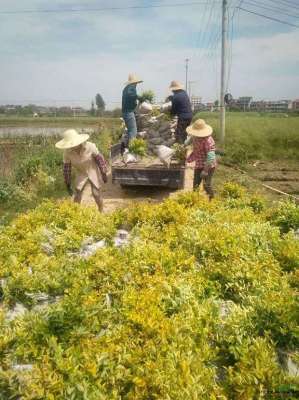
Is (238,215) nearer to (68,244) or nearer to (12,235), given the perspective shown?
(68,244)

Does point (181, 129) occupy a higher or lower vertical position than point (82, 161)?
higher

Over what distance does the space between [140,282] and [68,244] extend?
133cm

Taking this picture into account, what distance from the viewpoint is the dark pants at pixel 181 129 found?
929cm

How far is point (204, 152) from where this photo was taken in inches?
271

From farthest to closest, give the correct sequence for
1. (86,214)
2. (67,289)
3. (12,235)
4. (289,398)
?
Answer: (86,214)
(12,235)
(67,289)
(289,398)

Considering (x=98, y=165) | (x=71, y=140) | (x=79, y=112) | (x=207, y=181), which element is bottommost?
(x=207, y=181)

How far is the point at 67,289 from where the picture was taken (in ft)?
10.0

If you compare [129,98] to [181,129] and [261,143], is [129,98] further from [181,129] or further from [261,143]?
[261,143]

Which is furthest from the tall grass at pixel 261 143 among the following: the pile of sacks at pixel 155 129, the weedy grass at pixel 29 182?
the weedy grass at pixel 29 182

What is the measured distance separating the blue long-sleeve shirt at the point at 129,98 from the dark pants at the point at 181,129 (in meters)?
1.29

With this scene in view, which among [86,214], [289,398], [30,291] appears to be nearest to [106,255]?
[30,291]

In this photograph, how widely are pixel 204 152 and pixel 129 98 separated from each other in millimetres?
3204

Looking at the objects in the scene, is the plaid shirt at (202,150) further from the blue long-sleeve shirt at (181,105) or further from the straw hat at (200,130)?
the blue long-sleeve shirt at (181,105)

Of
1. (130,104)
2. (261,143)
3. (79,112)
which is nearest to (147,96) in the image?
(130,104)
